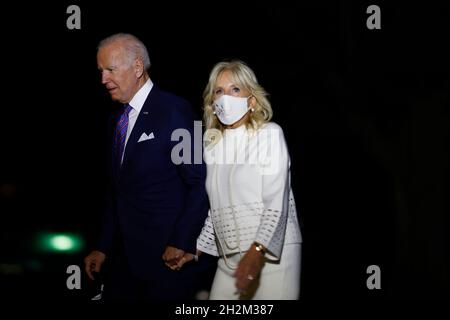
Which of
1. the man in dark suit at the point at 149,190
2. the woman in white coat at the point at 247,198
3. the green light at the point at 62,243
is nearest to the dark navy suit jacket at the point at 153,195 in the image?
the man in dark suit at the point at 149,190

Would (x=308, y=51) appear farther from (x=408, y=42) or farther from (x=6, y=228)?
(x=6, y=228)

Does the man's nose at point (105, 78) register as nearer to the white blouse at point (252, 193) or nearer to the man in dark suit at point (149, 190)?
the man in dark suit at point (149, 190)

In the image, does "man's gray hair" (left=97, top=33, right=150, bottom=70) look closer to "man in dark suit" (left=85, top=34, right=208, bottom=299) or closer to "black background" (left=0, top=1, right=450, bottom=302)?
"man in dark suit" (left=85, top=34, right=208, bottom=299)

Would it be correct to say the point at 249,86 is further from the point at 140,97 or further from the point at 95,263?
the point at 95,263

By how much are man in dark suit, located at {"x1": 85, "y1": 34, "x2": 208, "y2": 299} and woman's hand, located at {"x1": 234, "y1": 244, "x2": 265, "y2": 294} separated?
0.44 meters

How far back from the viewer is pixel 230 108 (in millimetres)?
2896

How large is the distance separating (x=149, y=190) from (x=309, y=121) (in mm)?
3466

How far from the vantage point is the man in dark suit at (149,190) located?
303 centimetres

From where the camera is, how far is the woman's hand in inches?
99.3

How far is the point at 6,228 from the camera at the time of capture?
535cm

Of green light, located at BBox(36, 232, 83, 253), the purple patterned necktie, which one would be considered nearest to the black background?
green light, located at BBox(36, 232, 83, 253)

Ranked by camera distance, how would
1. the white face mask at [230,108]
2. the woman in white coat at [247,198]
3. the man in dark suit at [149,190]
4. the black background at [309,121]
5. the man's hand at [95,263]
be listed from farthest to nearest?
1. the black background at [309,121]
2. the man's hand at [95,263]
3. the man in dark suit at [149,190]
4. the white face mask at [230,108]
5. the woman in white coat at [247,198]

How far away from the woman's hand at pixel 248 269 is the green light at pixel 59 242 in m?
3.00

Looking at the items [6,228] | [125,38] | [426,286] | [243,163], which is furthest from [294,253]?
[426,286]
